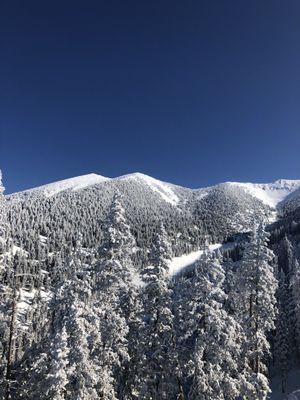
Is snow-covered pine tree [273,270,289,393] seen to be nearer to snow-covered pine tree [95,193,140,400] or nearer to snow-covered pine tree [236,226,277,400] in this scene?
snow-covered pine tree [236,226,277,400]

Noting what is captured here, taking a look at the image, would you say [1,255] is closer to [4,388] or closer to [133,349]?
[4,388]

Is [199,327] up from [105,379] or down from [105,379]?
up

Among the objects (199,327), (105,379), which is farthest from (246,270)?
(105,379)

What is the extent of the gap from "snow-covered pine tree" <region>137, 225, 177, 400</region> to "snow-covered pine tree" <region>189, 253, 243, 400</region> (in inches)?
86.5

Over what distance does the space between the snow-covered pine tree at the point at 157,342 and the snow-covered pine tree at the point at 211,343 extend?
7.21 ft

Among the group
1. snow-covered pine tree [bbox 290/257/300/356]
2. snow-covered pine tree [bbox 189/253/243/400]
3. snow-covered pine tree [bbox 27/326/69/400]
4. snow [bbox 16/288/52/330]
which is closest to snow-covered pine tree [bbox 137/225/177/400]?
snow-covered pine tree [bbox 189/253/243/400]

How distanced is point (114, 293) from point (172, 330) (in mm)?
5288

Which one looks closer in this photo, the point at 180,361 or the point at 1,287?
the point at 1,287

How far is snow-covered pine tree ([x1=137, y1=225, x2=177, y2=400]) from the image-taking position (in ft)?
91.4

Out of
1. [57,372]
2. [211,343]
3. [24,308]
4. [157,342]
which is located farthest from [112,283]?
[24,308]

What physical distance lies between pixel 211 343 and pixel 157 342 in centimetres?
424

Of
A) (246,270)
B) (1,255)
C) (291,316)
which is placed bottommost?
(291,316)

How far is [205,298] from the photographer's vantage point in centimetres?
2697

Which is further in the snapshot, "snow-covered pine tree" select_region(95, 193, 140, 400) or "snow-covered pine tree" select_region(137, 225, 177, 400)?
"snow-covered pine tree" select_region(137, 225, 177, 400)
